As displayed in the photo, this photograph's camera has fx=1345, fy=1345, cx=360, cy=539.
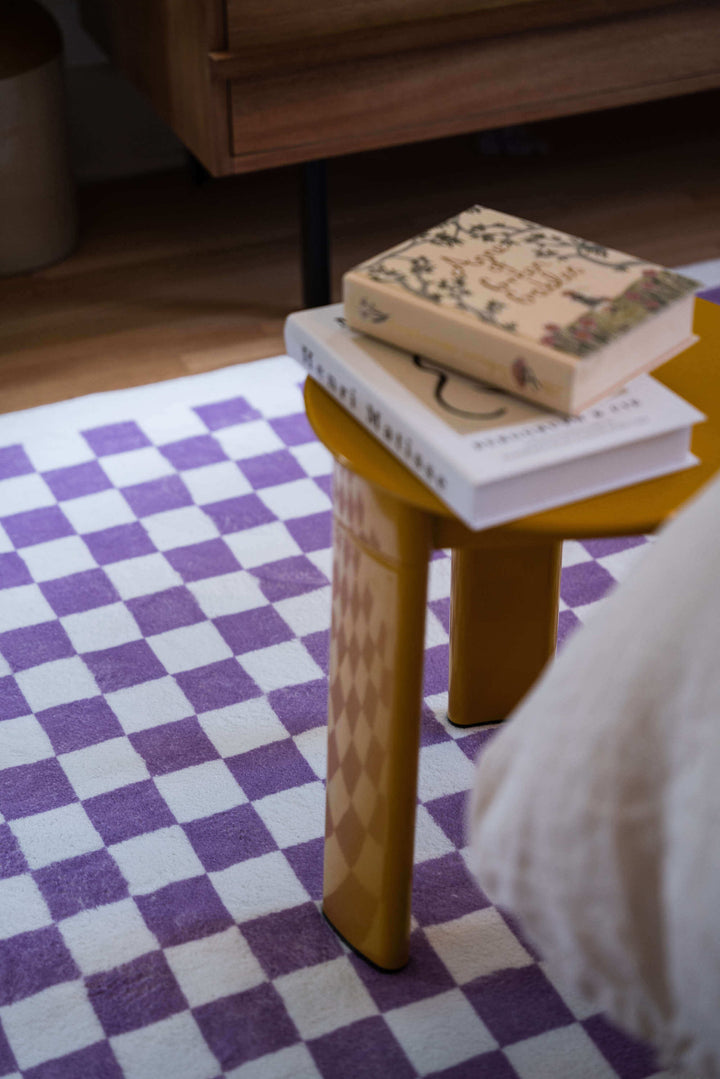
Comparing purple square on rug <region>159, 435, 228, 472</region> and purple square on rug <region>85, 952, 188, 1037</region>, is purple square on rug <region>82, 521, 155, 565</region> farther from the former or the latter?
purple square on rug <region>85, 952, 188, 1037</region>

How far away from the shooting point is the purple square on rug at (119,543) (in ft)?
4.64

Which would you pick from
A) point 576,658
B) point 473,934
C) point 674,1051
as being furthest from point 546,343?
point 473,934

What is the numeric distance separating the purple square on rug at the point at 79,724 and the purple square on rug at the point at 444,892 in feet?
1.01

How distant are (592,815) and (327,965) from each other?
441mm

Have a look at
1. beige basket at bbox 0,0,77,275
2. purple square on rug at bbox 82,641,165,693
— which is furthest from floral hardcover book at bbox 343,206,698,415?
beige basket at bbox 0,0,77,275

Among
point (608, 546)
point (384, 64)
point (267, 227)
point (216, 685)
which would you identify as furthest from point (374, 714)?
point (267, 227)

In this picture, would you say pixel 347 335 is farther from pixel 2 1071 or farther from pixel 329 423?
pixel 2 1071

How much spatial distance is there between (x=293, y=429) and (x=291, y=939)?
2.51ft

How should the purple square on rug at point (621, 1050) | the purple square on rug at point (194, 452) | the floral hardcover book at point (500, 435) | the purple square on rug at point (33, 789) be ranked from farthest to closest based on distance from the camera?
the purple square on rug at point (194, 452), the purple square on rug at point (33, 789), the purple square on rug at point (621, 1050), the floral hardcover book at point (500, 435)

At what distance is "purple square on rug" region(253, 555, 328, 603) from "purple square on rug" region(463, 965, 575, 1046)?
19.8 inches

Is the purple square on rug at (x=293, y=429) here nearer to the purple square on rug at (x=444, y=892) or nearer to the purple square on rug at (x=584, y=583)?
the purple square on rug at (x=584, y=583)

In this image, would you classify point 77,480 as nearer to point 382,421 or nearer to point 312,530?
point 312,530

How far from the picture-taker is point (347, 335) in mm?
824

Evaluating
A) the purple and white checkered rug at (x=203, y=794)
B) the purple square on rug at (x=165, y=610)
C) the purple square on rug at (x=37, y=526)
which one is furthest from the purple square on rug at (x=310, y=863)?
the purple square on rug at (x=37, y=526)
